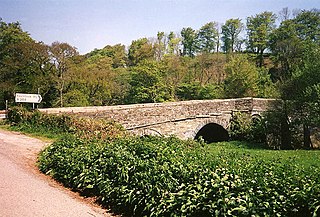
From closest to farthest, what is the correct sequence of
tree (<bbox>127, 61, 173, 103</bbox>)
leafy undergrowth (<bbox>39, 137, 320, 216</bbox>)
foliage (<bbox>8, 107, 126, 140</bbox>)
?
1. leafy undergrowth (<bbox>39, 137, 320, 216</bbox>)
2. foliage (<bbox>8, 107, 126, 140</bbox>)
3. tree (<bbox>127, 61, 173, 103</bbox>)

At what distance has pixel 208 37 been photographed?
6041cm

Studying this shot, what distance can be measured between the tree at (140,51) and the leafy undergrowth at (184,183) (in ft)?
145

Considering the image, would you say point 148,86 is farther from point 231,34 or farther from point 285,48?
point 231,34

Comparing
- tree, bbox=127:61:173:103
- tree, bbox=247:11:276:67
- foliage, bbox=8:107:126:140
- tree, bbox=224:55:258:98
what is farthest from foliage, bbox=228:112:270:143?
Result: tree, bbox=247:11:276:67

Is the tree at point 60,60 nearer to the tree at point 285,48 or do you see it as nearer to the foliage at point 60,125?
the foliage at point 60,125

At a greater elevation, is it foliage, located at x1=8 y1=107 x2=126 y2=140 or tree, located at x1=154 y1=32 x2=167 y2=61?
tree, located at x1=154 y1=32 x2=167 y2=61

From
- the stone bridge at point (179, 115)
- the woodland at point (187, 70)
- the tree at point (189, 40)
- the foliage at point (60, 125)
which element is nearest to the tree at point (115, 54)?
the woodland at point (187, 70)

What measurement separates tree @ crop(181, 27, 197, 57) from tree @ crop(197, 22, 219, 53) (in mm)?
963

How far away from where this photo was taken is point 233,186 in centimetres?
466

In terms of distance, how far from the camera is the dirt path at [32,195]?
5.38 meters

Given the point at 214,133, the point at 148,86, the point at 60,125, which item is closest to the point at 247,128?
the point at 214,133

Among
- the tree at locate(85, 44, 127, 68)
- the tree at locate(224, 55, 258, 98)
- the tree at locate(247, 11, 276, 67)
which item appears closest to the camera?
the tree at locate(224, 55, 258, 98)

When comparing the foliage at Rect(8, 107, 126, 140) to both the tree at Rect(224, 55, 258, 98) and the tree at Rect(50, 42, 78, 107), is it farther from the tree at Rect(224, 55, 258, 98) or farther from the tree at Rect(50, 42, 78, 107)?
the tree at Rect(224, 55, 258, 98)

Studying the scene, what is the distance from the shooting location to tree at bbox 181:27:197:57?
60.8 metres
